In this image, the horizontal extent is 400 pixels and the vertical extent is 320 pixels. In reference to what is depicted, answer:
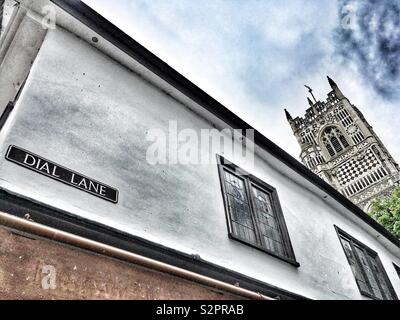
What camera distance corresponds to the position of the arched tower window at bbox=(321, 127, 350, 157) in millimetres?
53494

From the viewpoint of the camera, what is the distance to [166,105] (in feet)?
22.7

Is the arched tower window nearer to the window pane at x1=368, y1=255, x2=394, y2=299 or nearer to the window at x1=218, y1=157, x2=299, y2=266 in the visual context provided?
the window pane at x1=368, y1=255, x2=394, y2=299

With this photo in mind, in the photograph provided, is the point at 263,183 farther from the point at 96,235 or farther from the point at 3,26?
the point at 3,26

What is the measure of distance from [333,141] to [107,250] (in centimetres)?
5594

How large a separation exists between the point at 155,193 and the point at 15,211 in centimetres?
215

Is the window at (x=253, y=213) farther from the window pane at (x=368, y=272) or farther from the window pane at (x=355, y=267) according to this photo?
the window pane at (x=368, y=272)

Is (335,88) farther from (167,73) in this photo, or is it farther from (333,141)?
(167,73)

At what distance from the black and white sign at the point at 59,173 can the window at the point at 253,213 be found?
8.28ft

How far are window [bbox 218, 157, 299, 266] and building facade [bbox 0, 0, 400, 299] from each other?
0.03 m

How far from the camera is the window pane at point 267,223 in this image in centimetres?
720

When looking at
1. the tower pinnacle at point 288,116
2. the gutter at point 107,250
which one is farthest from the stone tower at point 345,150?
the gutter at point 107,250

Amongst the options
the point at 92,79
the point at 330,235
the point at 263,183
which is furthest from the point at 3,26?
the point at 330,235
